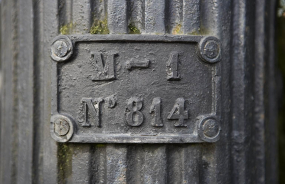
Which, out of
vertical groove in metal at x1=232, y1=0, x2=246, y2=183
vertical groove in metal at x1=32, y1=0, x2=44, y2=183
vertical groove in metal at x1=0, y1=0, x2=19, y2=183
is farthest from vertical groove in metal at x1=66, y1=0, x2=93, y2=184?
vertical groove in metal at x1=232, y1=0, x2=246, y2=183

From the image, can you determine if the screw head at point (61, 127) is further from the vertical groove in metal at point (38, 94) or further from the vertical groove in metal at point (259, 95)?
the vertical groove in metal at point (259, 95)

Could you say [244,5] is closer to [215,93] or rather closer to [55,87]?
[215,93]

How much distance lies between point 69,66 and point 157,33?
291 millimetres

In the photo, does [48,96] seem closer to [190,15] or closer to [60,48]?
[60,48]

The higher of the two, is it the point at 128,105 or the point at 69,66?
the point at 69,66

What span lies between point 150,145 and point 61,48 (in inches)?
15.9

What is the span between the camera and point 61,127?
0.90 m

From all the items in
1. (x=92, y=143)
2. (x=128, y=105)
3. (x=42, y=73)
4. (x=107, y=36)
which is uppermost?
(x=107, y=36)

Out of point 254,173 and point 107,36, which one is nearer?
point 107,36

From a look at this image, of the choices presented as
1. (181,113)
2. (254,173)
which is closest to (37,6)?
(181,113)

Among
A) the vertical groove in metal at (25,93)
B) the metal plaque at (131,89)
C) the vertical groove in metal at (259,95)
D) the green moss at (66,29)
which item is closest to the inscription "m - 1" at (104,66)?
the metal plaque at (131,89)

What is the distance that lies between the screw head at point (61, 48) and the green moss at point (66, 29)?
32mm

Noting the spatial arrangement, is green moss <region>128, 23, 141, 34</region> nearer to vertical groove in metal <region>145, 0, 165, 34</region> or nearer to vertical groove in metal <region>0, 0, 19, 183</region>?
vertical groove in metal <region>145, 0, 165, 34</region>

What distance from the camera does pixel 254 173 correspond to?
0.99 m
